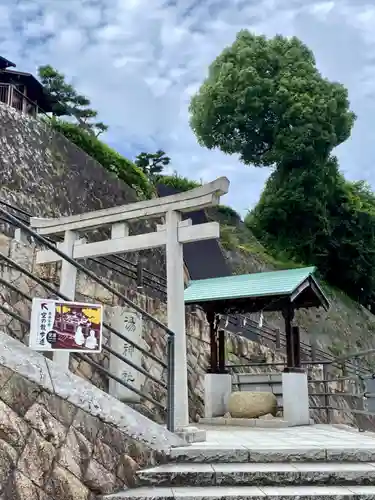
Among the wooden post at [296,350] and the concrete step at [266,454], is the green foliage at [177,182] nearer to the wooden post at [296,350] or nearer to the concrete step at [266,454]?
the wooden post at [296,350]

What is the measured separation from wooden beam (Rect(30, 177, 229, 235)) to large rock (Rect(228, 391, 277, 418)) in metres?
4.48

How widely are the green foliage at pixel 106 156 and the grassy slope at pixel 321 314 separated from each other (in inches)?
253

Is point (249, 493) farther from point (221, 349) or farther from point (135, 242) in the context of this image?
point (221, 349)

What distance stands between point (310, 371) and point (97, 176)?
9.24 m

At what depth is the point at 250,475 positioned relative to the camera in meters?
4.11

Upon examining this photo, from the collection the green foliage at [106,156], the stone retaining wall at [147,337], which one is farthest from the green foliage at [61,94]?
the stone retaining wall at [147,337]

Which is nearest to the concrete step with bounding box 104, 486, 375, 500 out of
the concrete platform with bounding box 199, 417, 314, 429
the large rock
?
the concrete platform with bounding box 199, 417, 314, 429

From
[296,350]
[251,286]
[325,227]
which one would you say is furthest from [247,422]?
[325,227]

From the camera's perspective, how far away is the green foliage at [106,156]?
1703 centimetres

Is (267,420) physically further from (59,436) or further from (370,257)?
(370,257)

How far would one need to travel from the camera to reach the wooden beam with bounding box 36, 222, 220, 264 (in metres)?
5.98

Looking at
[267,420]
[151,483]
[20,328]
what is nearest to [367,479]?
[151,483]

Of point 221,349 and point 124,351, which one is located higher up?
point 221,349

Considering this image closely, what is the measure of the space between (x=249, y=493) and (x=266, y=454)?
0.79m
